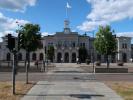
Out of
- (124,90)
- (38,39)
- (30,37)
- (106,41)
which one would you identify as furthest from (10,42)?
(38,39)

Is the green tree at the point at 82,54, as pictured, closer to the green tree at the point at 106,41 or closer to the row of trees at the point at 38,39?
the row of trees at the point at 38,39

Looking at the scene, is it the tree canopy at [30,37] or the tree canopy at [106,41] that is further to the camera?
the tree canopy at [30,37]

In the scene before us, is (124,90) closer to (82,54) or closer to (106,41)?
(106,41)

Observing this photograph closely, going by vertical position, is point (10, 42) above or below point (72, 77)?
above

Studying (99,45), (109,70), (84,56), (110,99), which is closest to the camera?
(110,99)

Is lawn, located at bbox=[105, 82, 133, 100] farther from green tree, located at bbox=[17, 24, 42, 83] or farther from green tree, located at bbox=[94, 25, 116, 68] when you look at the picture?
green tree, located at bbox=[17, 24, 42, 83]

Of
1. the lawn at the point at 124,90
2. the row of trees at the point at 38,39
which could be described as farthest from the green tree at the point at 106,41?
the lawn at the point at 124,90

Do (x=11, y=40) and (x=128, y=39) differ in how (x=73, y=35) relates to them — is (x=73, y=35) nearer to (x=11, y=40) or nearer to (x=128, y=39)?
(x=128, y=39)

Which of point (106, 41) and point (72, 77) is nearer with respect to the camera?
point (72, 77)

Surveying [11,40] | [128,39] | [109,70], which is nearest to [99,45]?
[109,70]

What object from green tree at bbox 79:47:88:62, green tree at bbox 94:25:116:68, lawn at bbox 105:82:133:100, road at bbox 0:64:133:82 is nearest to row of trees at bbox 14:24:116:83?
green tree at bbox 94:25:116:68

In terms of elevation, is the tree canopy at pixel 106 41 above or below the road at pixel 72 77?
above

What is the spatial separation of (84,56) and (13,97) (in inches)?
4779

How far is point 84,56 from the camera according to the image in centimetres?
13825
